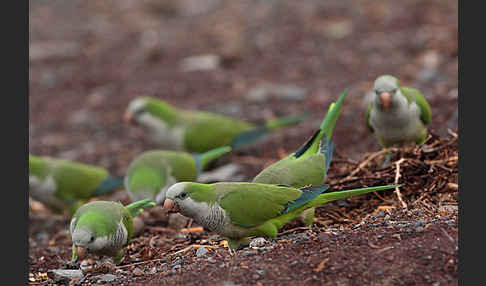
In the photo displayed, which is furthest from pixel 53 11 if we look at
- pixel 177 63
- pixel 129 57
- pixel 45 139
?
pixel 45 139

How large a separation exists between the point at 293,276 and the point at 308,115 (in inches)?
181

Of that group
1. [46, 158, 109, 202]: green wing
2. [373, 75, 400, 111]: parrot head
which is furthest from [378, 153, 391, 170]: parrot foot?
[46, 158, 109, 202]: green wing

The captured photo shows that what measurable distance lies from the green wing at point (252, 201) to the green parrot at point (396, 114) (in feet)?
4.39

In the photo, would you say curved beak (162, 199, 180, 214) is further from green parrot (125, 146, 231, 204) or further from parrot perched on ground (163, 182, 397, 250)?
green parrot (125, 146, 231, 204)

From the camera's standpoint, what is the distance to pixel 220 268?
3.28m

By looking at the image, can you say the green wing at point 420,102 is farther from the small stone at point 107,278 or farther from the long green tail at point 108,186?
the long green tail at point 108,186

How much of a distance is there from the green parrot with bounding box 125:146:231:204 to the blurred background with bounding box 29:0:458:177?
66cm

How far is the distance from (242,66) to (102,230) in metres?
5.64

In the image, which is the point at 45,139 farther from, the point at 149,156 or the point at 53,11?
the point at 53,11

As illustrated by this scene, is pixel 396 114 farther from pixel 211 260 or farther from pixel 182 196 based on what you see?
pixel 211 260

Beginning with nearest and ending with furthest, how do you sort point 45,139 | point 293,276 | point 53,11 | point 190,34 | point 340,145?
point 293,276 → point 340,145 → point 45,139 → point 190,34 → point 53,11

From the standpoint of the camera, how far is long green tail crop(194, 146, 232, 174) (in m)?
6.31

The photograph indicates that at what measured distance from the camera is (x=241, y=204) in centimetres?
379

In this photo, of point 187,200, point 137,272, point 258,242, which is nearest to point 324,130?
point 258,242
